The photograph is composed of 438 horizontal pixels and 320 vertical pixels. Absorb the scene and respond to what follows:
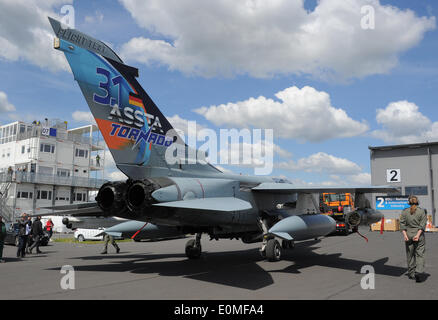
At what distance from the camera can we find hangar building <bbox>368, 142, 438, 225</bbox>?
36625mm

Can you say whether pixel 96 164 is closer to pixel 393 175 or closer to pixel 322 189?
pixel 393 175

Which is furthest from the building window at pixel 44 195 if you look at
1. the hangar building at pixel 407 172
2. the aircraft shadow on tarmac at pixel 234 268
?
the hangar building at pixel 407 172

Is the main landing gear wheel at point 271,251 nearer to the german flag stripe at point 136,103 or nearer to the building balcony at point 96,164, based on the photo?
the german flag stripe at point 136,103

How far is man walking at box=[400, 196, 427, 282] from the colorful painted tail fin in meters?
5.32

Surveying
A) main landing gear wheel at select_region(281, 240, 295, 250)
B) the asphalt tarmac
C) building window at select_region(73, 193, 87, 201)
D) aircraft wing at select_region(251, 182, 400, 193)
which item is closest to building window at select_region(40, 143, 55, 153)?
building window at select_region(73, 193, 87, 201)

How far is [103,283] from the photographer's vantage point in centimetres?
734

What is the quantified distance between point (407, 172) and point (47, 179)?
42.0m

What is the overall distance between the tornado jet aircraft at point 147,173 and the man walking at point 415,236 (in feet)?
6.66

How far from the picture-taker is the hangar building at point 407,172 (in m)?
36.6

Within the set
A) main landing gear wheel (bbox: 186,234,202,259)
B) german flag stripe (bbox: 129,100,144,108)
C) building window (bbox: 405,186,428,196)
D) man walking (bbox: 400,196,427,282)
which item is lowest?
main landing gear wheel (bbox: 186,234,202,259)

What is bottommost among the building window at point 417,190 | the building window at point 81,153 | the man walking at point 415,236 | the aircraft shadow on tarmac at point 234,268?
the aircraft shadow on tarmac at point 234,268

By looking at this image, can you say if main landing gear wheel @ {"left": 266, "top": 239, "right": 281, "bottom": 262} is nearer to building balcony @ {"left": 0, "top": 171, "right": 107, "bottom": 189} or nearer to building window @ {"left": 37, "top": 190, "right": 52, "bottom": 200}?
building balcony @ {"left": 0, "top": 171, "right": 107, "bottom": 189}

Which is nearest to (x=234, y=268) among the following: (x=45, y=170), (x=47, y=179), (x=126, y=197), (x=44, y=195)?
(x=126, y=197)
